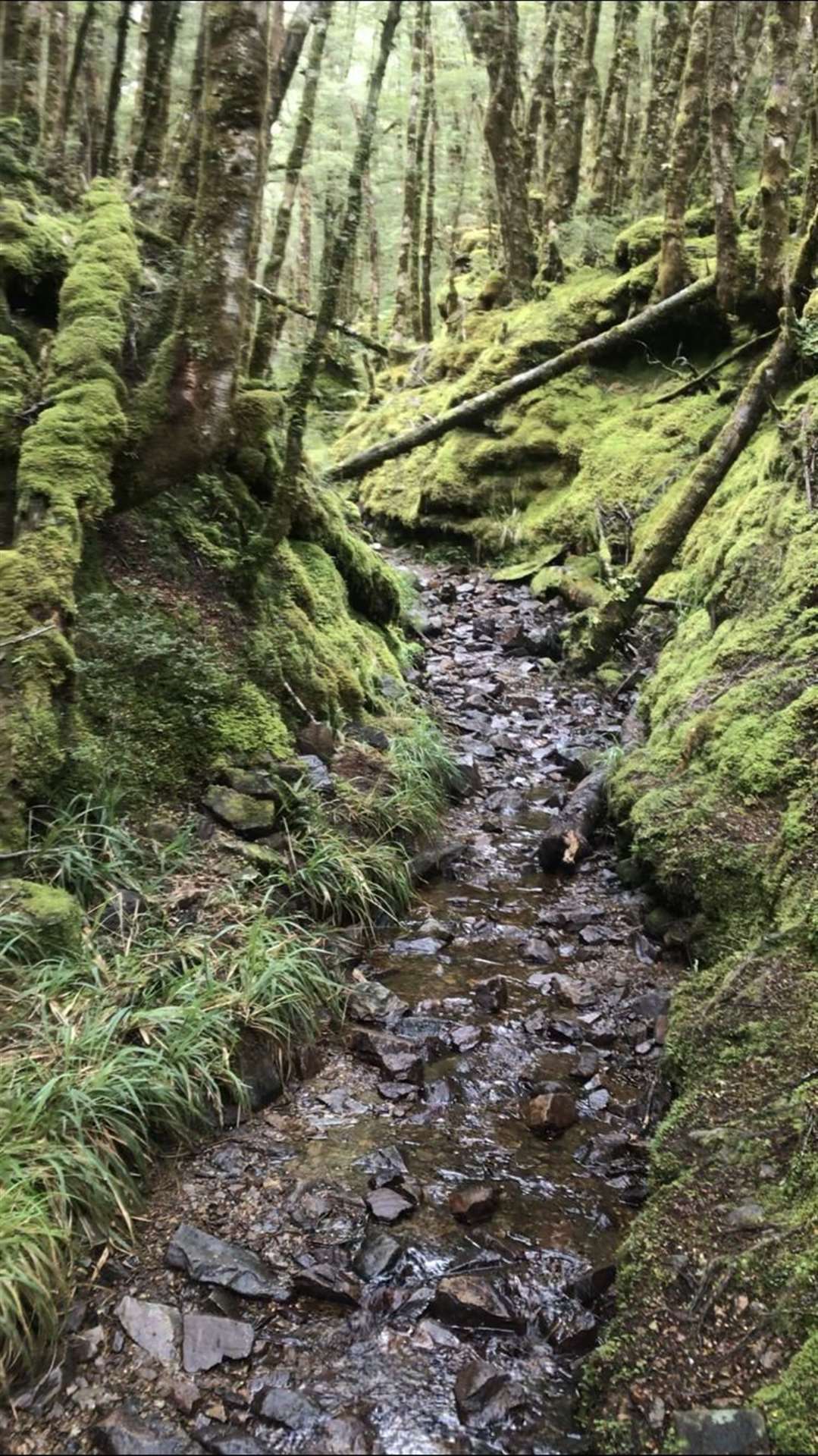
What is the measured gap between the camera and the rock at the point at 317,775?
6371 millimetres

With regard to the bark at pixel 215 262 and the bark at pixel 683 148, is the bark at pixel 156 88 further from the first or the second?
the bark at pixel 683 148

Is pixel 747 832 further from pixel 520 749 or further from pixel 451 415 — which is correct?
pixel 451 415

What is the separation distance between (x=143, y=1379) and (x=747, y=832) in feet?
13.1

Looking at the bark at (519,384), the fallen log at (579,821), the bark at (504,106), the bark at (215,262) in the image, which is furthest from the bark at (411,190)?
the fallen log at (579,821)

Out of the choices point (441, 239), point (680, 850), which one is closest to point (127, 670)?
point (680, 850)

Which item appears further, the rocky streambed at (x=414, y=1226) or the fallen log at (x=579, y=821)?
the fallen log at (x=579, y=821)

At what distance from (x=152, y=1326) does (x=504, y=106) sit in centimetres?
1870

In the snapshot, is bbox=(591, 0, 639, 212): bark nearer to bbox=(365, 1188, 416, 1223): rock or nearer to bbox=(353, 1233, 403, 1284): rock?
bbox=(365, 1188, 416, 1223): rock

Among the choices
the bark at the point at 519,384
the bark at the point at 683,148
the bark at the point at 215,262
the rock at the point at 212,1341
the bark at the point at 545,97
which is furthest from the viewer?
the bark at the point at 545,97

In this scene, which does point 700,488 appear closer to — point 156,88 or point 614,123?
point 156,88

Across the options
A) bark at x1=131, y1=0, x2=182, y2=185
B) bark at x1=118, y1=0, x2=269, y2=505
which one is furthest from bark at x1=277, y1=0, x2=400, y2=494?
bark at x1=131, y1=0, x2=182, y2=185

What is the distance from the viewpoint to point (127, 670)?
5711 mm

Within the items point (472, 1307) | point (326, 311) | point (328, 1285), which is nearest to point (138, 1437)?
point (328, 1285)

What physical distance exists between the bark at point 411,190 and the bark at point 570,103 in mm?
3251
